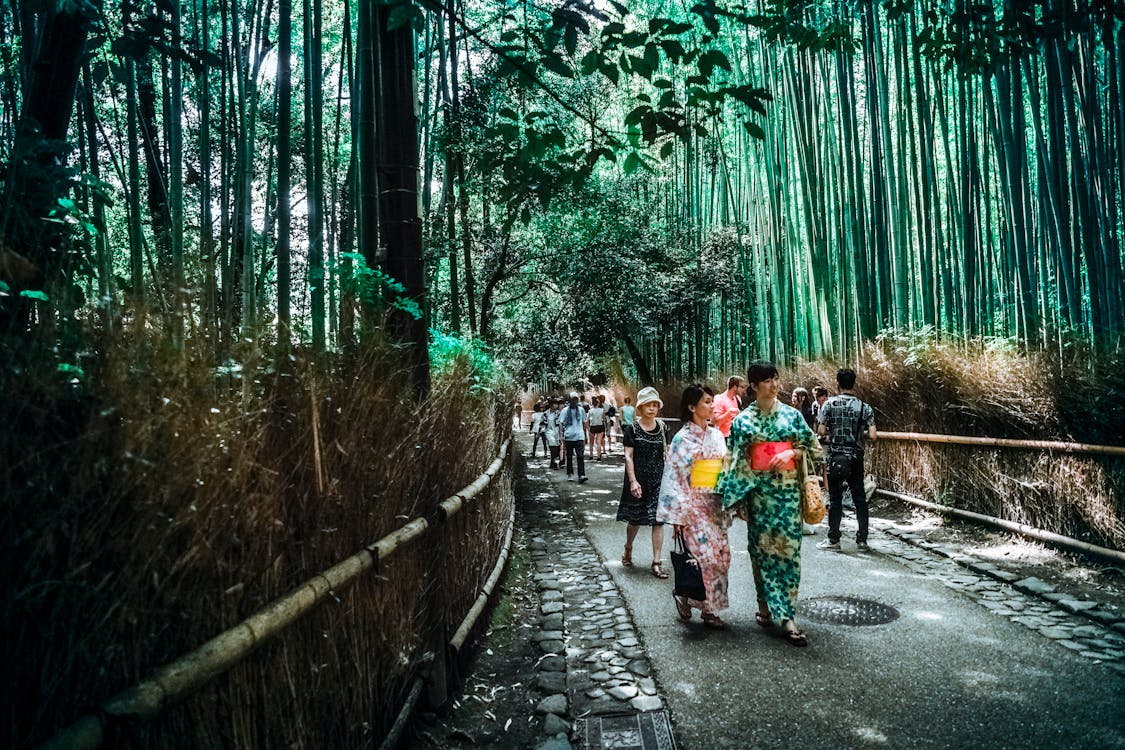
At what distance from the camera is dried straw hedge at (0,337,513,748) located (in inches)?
39.5

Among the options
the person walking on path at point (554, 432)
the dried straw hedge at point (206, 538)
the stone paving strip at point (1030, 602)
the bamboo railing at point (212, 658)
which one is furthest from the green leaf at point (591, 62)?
the person walking on path at point (554, 432)

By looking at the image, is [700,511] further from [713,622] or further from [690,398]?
[690,398]

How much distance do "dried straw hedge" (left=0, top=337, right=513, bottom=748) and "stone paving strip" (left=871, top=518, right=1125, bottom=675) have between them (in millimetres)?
2946

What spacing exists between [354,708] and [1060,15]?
3748mm

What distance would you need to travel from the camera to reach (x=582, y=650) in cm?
336

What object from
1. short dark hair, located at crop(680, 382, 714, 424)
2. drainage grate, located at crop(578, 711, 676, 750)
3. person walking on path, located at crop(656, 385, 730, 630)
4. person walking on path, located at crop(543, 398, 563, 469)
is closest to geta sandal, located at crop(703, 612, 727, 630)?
person walking on path, located at crop(656, 385, 730, 630)

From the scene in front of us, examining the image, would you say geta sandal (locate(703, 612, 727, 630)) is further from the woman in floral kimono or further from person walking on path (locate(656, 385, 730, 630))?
the woman in floral kimono

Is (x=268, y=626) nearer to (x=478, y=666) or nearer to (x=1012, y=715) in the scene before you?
(x=478, y=666)

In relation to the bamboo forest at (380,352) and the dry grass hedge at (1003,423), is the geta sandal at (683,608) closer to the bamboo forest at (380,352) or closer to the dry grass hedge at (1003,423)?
the bamboo forest at (380,352)

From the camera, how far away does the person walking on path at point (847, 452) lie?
5.34m

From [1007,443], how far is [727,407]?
2.11m

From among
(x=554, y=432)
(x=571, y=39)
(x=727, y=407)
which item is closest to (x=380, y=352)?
(x=571, y=39)

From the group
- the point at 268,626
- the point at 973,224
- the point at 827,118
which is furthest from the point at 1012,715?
the point at 827,118

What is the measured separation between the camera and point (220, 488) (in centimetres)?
139
